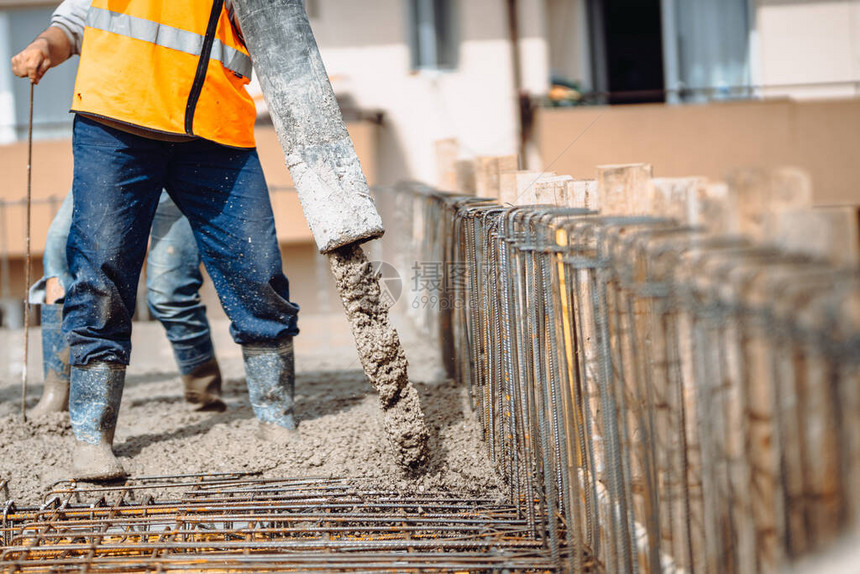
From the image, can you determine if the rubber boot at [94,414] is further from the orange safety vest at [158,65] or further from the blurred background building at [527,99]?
the blurred background building at [527,99]

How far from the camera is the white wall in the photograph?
1077cm

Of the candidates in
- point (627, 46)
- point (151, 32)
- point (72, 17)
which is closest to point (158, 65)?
point (151, 32)

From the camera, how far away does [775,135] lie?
420 inches

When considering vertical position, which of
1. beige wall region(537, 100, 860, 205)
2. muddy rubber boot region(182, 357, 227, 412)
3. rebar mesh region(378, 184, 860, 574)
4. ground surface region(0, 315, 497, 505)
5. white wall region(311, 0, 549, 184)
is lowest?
ground surface region(0, 315, 497, 505)

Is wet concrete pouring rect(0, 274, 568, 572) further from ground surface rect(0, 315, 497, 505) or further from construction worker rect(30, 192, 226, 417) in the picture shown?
construction worker rect(30, 192, 226, 417)

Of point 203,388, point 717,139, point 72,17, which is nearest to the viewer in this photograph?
point 72,17

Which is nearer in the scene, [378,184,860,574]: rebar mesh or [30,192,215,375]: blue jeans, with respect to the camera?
[378,184,860,574]: rebar mesh

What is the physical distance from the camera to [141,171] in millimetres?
3584

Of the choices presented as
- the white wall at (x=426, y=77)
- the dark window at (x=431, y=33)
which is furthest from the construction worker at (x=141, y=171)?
the dark window at (x=431, y=33)

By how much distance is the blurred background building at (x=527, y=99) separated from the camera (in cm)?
1041

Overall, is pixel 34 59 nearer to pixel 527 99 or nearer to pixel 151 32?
pixel 151 32

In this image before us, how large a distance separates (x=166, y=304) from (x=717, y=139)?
7.87 m

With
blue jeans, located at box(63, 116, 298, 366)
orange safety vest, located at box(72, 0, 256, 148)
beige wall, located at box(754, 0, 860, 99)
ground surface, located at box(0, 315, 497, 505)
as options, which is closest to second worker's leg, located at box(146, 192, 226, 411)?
ground surface, located at box(0, 315, 497, 505)

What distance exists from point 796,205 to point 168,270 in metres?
3.31
